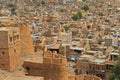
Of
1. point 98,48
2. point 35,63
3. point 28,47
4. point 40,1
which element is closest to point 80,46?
point 98,48

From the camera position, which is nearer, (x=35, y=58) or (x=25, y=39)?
(x=35, y=58)

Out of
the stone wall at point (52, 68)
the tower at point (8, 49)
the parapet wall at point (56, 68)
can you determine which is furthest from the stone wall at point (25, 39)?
the parapet wall at point (56, 68)

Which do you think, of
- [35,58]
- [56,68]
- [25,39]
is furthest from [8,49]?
[25,39]

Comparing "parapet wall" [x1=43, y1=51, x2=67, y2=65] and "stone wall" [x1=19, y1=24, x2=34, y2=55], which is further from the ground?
"stone wall" [x1=19, y1=24, x2=34, y2=55]

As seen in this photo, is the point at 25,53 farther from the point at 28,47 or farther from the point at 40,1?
the point at 40,1

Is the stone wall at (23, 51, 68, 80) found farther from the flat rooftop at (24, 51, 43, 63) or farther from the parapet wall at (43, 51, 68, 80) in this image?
the flat rooftop at (24, 51, 43, 63)

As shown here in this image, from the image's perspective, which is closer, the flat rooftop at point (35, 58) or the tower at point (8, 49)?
the tower at point (8, 49)

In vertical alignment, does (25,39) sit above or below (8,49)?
above

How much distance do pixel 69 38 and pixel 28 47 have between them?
20.7m

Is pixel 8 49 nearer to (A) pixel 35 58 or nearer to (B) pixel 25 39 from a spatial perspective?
(A) pixel 35 58

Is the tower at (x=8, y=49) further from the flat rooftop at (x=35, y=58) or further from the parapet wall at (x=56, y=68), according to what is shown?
the parapet wall at (x=56, y=68)

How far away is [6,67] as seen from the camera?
22.1 m

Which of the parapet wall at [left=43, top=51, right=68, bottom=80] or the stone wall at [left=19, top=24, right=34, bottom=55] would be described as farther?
the stone wall at [left=19, top=24, right=34, bottom=55]

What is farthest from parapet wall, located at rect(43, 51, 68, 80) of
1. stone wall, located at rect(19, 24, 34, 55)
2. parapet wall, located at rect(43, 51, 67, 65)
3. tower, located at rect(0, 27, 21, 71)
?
stone wall, located at rect(19, 24, 34, 55)
